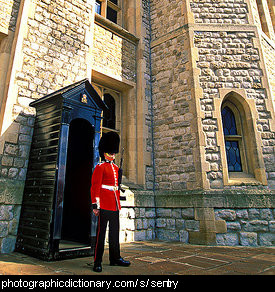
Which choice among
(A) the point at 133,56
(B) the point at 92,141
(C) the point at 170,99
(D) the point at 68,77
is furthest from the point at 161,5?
(B) the point at 92,141

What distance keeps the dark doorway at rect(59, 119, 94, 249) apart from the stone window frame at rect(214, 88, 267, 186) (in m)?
3.18

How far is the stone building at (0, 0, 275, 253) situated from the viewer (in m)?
4.50

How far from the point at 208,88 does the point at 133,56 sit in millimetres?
2674

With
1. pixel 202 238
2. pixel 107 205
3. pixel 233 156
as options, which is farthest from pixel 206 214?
pixel 107 205

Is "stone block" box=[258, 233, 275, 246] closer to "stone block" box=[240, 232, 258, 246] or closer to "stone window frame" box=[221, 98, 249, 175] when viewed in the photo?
"stone block" box=[240, 232, 258, 246]

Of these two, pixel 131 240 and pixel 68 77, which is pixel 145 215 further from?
pixel 68 77

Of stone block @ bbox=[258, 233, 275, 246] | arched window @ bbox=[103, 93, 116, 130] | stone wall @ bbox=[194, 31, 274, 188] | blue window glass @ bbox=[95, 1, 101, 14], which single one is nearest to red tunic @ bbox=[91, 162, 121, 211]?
stone wall @ bbox=[194, 31, 274, 188]

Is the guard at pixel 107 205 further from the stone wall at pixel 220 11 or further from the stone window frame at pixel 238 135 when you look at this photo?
the stone wall at pixel 220 11

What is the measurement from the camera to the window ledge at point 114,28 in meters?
6.35

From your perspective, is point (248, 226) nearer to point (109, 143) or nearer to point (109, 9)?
point (109, 143)

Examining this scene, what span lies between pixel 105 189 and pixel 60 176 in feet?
2.86

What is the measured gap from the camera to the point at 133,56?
714 centimetres

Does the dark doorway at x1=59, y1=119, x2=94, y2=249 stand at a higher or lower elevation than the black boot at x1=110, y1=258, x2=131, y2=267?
higher

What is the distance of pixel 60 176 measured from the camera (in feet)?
11.2
